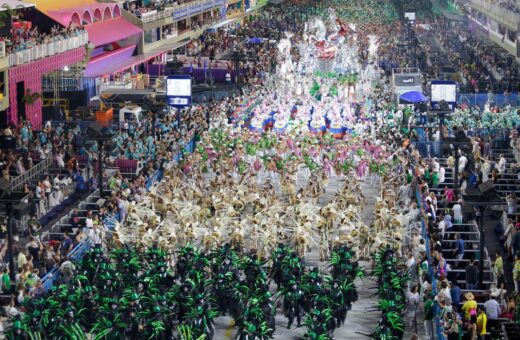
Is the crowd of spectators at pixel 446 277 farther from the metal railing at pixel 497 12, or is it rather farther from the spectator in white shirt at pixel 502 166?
the metal railing at pixel 497 12

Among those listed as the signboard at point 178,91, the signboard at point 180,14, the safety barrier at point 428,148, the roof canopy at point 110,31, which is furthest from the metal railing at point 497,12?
the safety barrier at point 428,148

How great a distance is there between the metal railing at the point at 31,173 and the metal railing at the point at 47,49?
7572mm

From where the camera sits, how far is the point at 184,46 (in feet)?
313

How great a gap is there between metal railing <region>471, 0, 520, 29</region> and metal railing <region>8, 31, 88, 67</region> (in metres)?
30.3

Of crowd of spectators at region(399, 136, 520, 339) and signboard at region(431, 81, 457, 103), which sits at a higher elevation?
signboard at region(431, 81, 457, 103)

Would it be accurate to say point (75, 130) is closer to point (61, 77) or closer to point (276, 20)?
point (61, 77)

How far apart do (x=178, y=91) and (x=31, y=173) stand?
1386 cm

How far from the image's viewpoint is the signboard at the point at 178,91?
58312mm

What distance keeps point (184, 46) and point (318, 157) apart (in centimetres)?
4722

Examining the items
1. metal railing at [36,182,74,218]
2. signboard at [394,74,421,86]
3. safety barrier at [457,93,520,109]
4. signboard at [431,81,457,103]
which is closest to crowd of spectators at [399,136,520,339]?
metal railing at [36,182,74,218]

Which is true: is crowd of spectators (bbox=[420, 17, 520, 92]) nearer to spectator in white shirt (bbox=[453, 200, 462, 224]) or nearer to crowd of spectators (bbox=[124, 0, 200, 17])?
crowd of spectators (bbox=[124, 0, 200, 17])

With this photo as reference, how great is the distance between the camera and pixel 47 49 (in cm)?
5800

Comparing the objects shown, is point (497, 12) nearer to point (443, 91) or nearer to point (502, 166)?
point (443, 91)

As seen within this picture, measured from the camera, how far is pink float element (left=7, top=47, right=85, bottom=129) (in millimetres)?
55312
